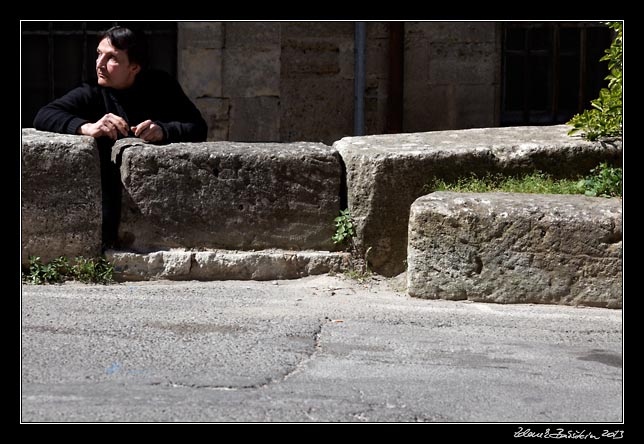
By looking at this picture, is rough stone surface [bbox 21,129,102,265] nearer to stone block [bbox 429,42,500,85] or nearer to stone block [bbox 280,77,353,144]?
stone block [bbox 280,77,353,144]

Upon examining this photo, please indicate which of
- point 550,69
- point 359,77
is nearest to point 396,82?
point 359,77

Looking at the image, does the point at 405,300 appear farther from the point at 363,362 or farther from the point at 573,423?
the point at 573,423

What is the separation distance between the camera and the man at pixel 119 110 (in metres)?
4.82

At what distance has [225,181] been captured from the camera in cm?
472

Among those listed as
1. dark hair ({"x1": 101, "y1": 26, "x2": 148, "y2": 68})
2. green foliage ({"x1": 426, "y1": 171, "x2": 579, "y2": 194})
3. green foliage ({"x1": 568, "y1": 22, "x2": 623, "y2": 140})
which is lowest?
green foliage ({"x1": 426, "y1": 171, "x2": 579, "y2": 194})

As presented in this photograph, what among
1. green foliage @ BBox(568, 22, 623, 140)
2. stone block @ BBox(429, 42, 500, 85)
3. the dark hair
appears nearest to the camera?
green foliage @ BBox(568, 22, 623, 140)

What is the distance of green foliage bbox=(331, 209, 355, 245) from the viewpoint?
4738 mm

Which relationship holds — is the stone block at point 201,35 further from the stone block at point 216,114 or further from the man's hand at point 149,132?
the man's hand at point 149,132

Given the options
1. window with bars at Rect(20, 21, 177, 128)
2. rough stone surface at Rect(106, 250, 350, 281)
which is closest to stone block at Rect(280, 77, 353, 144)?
window with bars at Rect(20, 21, 177, 128)

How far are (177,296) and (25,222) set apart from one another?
83 centimetres

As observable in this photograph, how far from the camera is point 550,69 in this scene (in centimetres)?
794

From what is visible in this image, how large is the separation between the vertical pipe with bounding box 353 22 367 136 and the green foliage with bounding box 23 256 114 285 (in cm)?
331

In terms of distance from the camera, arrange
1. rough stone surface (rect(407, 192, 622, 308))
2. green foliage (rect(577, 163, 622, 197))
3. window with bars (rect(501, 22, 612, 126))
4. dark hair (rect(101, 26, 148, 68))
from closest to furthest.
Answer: rough stone surface (rect(407, 192, 622, 308)) → green foliage (rect(577, 163, 622, 197)) → dark hair (rect(101, 26, 148, 68)) → window with bars (rect(501, 22, 612, 126))

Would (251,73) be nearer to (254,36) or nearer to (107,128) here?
(254,36)
